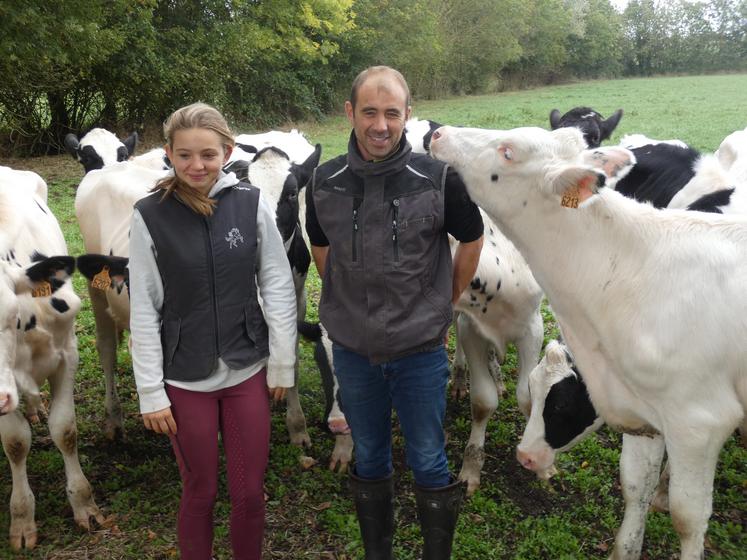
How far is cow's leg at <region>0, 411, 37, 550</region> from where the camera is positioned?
356 cm

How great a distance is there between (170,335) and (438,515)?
4.36 ft

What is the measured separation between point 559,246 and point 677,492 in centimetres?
114

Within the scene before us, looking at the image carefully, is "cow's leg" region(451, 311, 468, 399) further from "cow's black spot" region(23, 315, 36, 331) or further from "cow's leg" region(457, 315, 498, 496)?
"cow's black spot" region(23, 315, 36, 331)

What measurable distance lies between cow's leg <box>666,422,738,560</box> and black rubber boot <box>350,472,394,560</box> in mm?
1201

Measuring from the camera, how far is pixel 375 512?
2.89 metres

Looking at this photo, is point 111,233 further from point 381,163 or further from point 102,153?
point 381,163

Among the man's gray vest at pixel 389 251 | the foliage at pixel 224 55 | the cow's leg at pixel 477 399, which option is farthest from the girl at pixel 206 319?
the foliage at pixel 224 55

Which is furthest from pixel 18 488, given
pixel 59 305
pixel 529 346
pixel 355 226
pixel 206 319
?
pixel 529 346

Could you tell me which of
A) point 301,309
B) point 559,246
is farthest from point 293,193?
point 559,246

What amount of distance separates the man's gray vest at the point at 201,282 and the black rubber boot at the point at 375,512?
761mm

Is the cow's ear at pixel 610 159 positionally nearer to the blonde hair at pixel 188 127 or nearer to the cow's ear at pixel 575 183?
the cow's ear at pixel 575 183

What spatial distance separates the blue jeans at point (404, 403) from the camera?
2.60 meters

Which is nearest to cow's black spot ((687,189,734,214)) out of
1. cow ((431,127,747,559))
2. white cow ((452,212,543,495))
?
white cow ((452,212,543,495))

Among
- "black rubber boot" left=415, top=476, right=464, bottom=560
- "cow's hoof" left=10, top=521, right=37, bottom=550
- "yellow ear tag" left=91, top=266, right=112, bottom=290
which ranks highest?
"yellow ear tag" left=91, top=266, right=112, bottom=290
